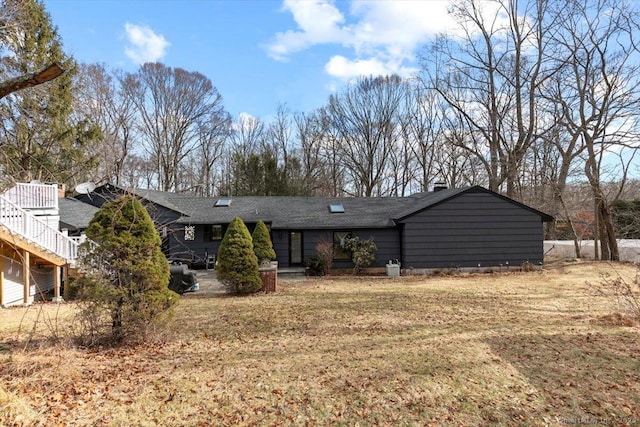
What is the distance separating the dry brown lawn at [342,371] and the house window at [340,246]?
7229 mm

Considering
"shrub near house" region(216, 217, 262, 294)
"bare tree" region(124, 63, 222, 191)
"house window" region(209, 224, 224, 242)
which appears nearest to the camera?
"shrub near house" region(216, 217, 262, 294)

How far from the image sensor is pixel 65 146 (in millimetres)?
17219

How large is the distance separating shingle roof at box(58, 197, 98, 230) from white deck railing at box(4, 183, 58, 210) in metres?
1.80

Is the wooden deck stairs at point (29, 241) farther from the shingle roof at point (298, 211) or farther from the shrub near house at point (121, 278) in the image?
the shingle roof at point (298, 211)

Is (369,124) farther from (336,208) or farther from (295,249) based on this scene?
(295,249)

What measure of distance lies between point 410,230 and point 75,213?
14.5 meters

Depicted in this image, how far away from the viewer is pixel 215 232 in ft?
54.3

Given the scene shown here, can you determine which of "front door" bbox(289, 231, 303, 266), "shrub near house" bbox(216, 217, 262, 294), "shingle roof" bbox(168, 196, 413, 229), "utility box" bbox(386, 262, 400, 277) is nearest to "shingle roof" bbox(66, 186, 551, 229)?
"shingle roof" bbox(168, 196, 413, 229)

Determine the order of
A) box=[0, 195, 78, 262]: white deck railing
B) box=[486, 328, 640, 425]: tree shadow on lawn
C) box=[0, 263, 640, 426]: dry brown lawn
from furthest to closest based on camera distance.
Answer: box=[0, 195, 78, 262]: white deck railing → box=[486, 328, 640, 425]: tree shadow on lawn → box=[0, 263, 640, 426]: dry brown lawn

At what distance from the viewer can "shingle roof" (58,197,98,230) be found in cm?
1384

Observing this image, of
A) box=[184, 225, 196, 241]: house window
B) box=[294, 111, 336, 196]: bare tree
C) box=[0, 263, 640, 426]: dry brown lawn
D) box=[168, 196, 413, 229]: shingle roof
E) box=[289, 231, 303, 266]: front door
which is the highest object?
box=[294, 111, 336, 196]: bare tree

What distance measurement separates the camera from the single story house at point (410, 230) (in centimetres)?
1485

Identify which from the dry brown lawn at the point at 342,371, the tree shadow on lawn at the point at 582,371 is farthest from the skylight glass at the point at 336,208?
the tree shadow on lawn at the point at 582,371

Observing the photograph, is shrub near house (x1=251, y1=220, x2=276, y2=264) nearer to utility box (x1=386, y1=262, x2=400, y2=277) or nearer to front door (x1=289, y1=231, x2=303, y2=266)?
front door (x1=289, y1=231, x2=303, y2=266)
